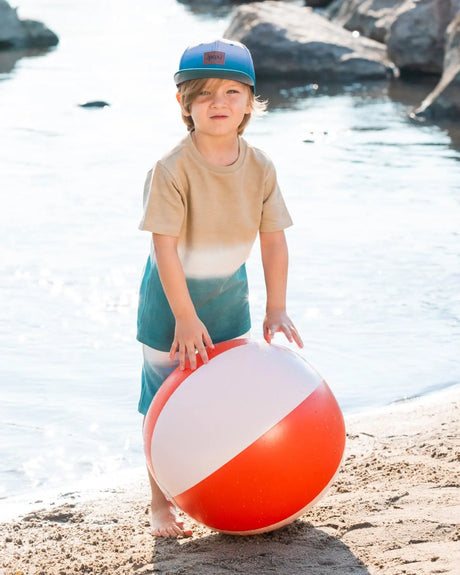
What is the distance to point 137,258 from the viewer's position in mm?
7180

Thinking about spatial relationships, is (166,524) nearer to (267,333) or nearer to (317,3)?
(267,333)

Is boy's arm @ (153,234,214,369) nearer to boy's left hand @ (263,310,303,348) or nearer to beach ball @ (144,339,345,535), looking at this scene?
beach ball @ (144,339,345,535)

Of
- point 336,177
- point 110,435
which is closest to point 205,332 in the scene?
point 110,435

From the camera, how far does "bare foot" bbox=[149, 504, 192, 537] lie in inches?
140

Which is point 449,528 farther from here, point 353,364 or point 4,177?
point 4,177

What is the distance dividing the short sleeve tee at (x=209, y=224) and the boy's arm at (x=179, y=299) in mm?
58

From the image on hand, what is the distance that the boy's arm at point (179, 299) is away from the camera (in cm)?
333

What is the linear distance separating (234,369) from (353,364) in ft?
7.96

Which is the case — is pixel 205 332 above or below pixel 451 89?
above

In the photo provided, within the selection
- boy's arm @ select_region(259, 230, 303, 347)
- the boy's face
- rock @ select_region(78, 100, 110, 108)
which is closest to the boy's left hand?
boy's arm @ select_region(259, 230, 303, 347)

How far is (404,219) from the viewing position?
8234 mm

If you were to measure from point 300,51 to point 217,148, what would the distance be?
1268 cm

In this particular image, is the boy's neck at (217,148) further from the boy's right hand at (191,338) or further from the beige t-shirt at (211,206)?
the boy's right hand at (191,338)

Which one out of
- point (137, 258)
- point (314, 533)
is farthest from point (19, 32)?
point (314, 533)
